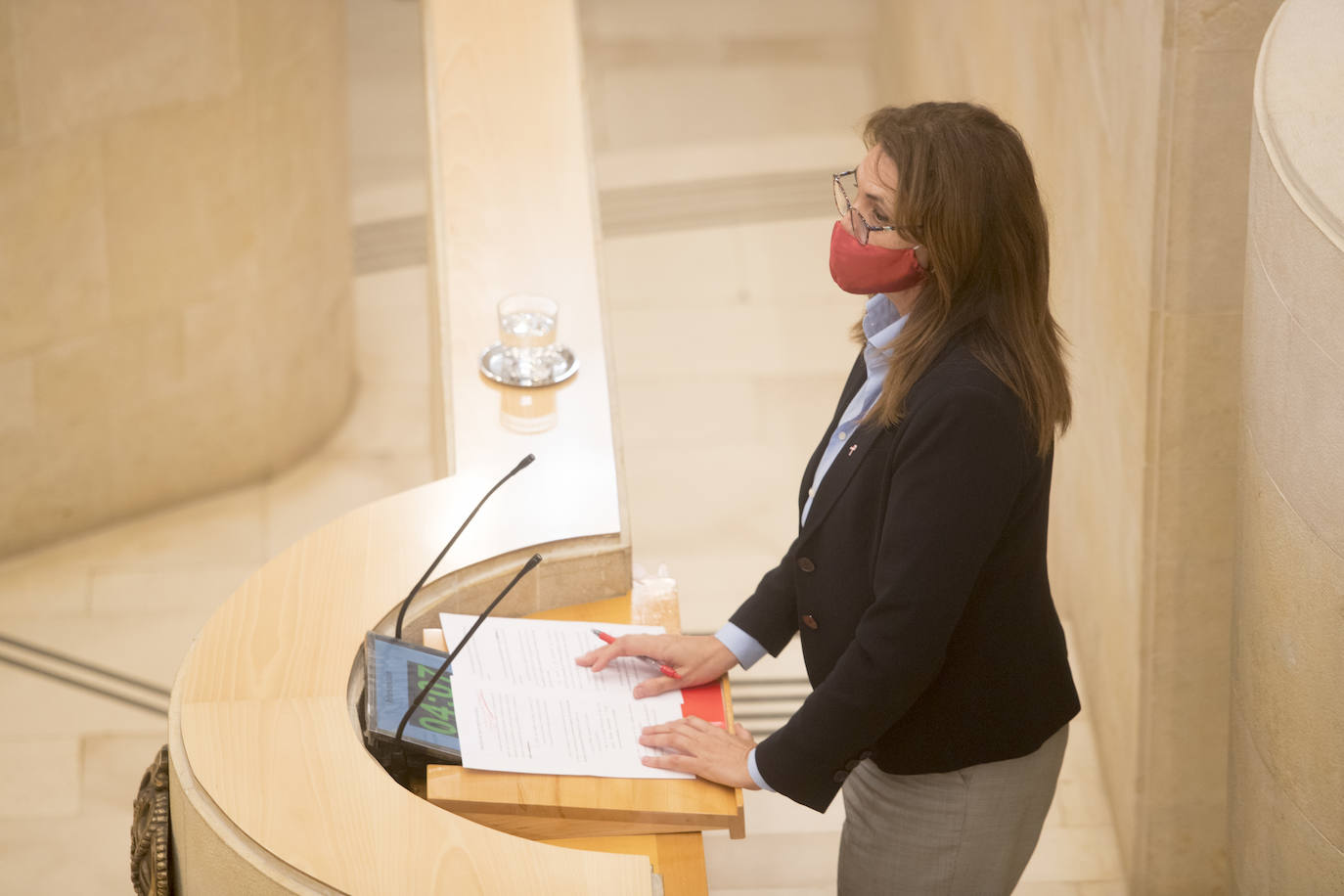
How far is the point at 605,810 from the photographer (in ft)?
7.13

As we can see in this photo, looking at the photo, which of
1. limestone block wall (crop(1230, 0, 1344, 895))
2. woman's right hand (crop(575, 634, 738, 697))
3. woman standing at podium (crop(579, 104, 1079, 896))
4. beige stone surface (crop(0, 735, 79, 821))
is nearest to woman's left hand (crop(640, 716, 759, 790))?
woman standing at podium (crop(579, 104, 1079, 896))

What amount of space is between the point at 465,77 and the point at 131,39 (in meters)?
1.32

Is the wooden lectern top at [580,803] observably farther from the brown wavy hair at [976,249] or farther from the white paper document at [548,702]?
the brown wavy hair at [976,249]

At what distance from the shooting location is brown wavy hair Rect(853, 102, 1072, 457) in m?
1.90

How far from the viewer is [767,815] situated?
4.28 meters

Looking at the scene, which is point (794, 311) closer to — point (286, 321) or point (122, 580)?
→ point (286, 321)

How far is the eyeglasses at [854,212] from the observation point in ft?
6.55

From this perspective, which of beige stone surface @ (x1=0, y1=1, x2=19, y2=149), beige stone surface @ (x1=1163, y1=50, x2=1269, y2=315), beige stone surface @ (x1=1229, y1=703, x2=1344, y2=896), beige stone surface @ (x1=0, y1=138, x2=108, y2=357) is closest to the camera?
beige stone surface @ (x1=1229, y1=703, x2=1344, y2=896)

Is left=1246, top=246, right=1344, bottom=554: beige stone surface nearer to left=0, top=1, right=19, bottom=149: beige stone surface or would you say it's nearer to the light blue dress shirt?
the light blue dress shirt

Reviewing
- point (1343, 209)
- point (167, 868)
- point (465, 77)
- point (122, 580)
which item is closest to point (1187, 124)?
point (1343, 209)

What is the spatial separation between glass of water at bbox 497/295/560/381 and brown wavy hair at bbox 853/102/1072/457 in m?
1.46

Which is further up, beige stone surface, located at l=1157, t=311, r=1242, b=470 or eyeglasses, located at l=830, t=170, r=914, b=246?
eyeglasses, located at l=830, t=170, r=914, b=246

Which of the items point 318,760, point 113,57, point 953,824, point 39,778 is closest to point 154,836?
point 318,760

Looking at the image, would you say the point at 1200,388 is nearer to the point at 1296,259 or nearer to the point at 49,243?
the point at 1296,259
